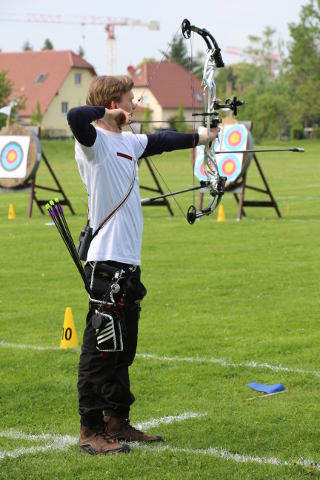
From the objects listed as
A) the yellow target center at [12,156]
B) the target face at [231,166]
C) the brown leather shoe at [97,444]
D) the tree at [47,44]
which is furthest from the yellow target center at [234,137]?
the tree at [47,44]

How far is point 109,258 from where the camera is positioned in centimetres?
466

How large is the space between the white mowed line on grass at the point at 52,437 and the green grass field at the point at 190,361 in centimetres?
1

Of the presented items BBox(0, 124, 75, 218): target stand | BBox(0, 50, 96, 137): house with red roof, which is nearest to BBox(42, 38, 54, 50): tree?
BBox(0, 50, 96, 137): house with red roof

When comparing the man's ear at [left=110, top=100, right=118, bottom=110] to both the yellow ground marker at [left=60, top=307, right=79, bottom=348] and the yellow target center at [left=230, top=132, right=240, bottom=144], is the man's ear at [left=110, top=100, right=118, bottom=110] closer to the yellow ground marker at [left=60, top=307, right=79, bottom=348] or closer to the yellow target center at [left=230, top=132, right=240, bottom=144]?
the yellow ground marker at [left=60, top=307, right=79, bottom=348]

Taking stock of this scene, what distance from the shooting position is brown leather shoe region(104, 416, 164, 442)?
15.7 feet

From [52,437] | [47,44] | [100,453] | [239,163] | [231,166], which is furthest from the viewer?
[47,44]

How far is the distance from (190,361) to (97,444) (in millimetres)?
2024

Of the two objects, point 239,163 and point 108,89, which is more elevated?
point 108,89

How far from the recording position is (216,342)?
284 inches

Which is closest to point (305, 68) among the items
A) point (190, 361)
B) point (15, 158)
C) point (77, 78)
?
point (77, 78)

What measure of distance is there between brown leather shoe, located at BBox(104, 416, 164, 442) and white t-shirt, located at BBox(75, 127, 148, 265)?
85cm

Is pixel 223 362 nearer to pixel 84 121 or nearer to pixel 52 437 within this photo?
pixel 52 437

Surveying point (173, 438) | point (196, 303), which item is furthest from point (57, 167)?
point (173, 438)

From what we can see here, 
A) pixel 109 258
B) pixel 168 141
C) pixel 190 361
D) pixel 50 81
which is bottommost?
pixel 190 361
